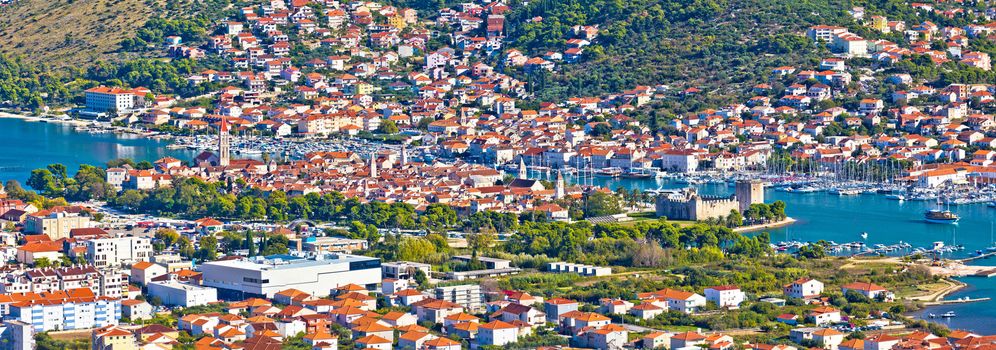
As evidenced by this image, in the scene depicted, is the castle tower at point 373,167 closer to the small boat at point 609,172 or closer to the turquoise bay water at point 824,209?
the turquoise bay water at point 824,209

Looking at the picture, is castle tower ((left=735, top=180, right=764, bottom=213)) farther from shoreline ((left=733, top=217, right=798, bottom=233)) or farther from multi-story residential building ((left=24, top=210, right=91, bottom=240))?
multi-story residential building ((left=24, top=210, right=91, bottom=240))

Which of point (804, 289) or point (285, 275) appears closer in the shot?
point (804, 289)

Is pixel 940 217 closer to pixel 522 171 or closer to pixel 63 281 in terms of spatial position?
pixel 522 171

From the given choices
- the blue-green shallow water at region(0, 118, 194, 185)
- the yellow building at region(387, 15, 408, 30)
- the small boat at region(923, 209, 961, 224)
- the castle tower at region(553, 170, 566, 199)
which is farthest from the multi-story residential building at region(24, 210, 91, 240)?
the yellow building at region(387, 15, 408, 30)

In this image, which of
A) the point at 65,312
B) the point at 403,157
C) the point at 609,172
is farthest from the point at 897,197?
the point at 65,312

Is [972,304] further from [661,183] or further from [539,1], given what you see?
[539,1]

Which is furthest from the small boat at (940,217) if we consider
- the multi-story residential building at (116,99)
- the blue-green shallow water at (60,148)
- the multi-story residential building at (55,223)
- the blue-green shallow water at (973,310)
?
the multi-story residential building at (116,99)
